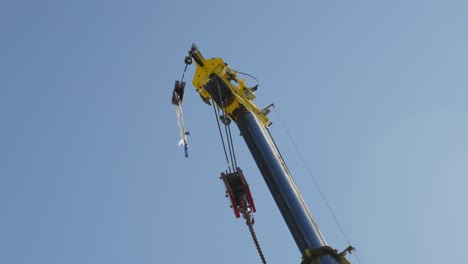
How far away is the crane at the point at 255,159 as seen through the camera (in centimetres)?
1162

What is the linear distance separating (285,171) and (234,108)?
3490mm

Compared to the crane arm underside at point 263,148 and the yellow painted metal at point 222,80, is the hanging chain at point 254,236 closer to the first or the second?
the crane arm underside at point 263,148

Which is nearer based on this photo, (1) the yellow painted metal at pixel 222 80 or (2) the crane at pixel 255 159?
(2) the crane at pixel 255 159

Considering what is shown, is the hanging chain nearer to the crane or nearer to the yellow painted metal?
the crane

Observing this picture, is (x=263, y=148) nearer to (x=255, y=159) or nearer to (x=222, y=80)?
(x=255, y=159)

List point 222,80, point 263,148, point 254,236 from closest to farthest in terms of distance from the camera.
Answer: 1. point 254,236
2. point 263,148
3. point 222,80

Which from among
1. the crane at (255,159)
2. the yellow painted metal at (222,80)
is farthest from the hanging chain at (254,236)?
the yellow painted metal at (222,80)

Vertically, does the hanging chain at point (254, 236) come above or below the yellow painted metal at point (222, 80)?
below

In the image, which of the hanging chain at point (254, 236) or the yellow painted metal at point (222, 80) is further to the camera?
the yellow painted metal at point (222, 80)

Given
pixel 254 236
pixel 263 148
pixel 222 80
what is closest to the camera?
pixel 254 236

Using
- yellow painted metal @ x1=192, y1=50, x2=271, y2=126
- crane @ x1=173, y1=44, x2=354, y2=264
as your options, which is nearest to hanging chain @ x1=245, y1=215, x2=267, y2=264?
crane @ x1=173, y1=44, x2=354, y2=264

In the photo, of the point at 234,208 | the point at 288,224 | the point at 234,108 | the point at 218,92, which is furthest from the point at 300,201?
the point at 218,92

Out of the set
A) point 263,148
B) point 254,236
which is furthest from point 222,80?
point 254,236

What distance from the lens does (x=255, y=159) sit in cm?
1411
